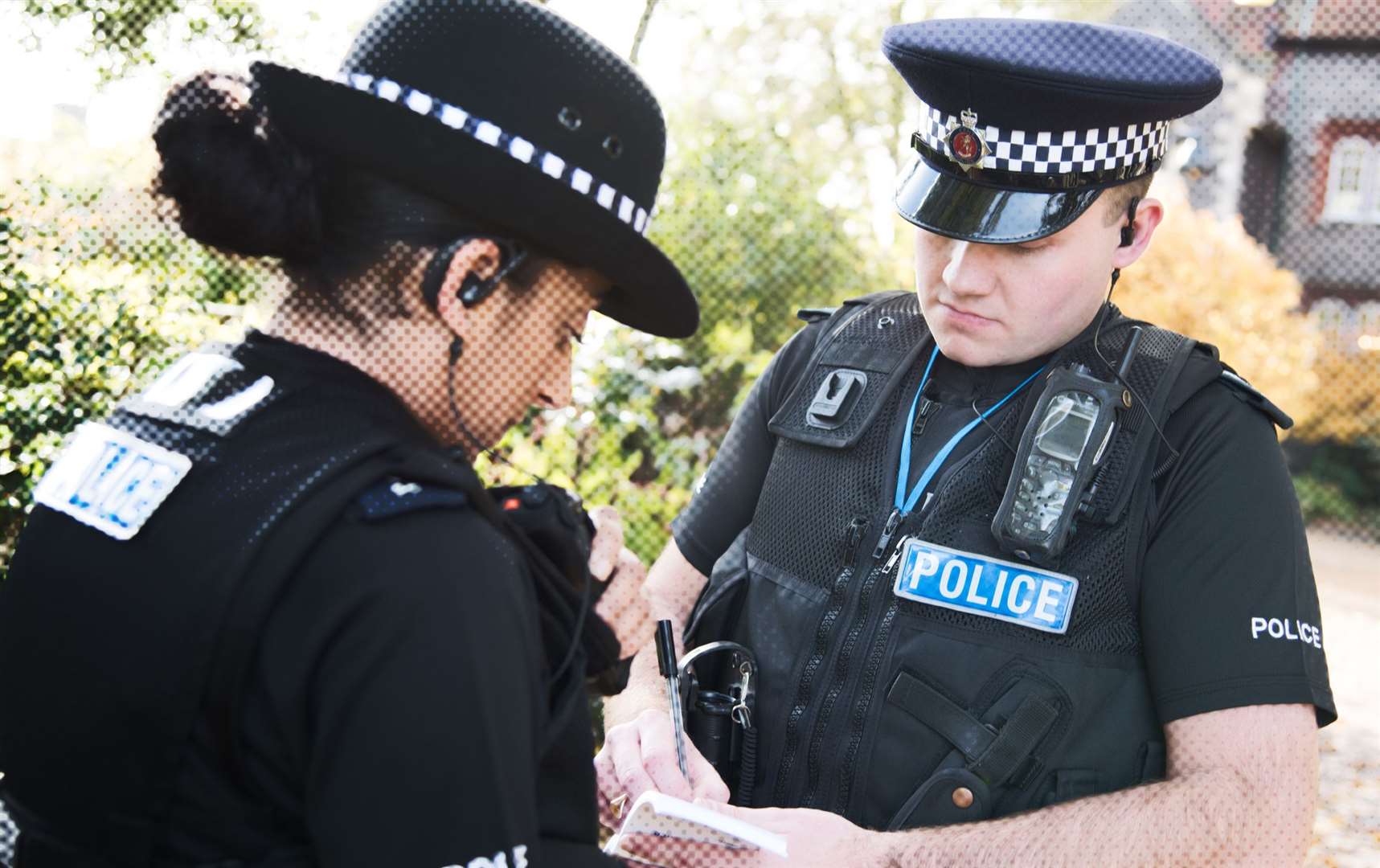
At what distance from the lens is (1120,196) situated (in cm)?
207

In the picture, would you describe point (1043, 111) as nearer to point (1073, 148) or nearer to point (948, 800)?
point (1073, 148)

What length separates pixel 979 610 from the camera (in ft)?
6.20

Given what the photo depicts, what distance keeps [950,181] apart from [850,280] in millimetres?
3252

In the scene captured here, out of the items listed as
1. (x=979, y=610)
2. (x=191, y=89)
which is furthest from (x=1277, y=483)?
(x=191, y=89)

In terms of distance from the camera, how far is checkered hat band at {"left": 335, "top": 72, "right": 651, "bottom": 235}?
1249 millimetres

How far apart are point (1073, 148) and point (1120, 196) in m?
0.13

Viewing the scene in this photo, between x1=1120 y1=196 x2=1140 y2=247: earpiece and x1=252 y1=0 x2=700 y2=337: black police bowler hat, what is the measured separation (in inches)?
42.8

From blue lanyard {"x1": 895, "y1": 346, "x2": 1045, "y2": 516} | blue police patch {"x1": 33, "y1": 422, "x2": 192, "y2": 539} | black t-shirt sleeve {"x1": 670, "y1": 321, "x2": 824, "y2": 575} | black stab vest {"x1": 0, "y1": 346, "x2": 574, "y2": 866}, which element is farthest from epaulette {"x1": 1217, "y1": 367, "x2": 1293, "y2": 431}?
blue police patch {"x1": 33, "y1": 422, "x2": 192, "y2": 539}

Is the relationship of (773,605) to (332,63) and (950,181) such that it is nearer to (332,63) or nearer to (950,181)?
(950,181)

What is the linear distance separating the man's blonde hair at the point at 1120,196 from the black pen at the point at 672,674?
1.01 meters

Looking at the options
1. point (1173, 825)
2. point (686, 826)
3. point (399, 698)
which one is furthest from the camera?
point (1173, 825)

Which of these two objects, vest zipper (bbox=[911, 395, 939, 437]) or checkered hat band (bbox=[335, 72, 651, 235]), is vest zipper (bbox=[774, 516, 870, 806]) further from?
checkered hat band (bbox=[335, 72, 651, 235])

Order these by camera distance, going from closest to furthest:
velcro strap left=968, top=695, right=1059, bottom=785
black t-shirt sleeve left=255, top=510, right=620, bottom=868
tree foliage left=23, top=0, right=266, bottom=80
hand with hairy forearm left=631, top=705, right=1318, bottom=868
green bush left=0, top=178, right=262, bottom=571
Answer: black t-shirt sleeve left=255, top=510, right=620, bottom=868
hand with hairy forearm left=631, top=705, right=1318, bottom=868
velcro strap left=968, top=695, right=1059, bottom=785
tree foliage left=23, top=0, right=266, bottom=80
green bush left=0, top=178, right=262, bottom=571

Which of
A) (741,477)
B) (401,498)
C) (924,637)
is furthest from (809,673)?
(401,498)
